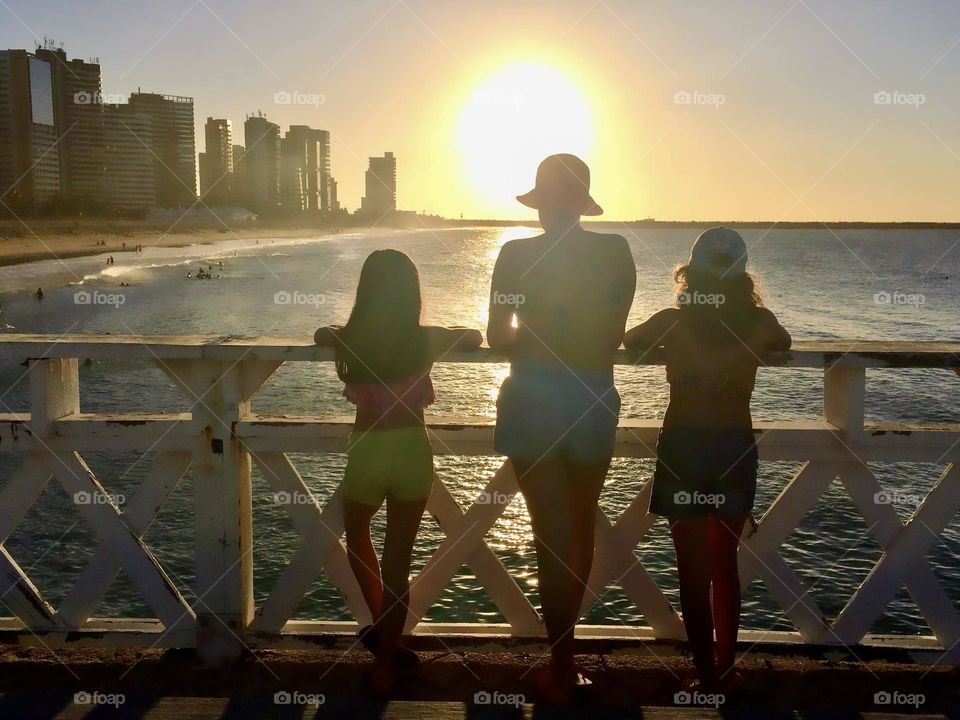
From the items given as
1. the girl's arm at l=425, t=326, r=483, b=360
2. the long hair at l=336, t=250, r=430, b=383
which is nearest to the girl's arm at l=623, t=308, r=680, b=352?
the girl's arm at l=425, t=326, r=483, b=360

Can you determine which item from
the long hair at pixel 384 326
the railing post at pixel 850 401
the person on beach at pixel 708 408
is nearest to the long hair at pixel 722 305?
the person on beach at pixel 708 408

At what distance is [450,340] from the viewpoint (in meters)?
3.33

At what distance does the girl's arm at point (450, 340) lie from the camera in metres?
3.31

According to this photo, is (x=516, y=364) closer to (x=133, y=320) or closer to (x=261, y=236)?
(x=133, y=320)

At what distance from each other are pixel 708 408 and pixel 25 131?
117335 millimetres

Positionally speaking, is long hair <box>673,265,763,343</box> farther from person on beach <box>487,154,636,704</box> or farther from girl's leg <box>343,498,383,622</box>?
girl's leg <box>343,498,383,622</box>

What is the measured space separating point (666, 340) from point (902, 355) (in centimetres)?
98

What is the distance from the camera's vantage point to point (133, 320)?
130 feet

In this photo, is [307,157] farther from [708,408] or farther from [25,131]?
[708,408]

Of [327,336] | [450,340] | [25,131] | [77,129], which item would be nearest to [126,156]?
[77,129]

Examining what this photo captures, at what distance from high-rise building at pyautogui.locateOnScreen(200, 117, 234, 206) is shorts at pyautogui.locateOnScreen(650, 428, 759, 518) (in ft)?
505

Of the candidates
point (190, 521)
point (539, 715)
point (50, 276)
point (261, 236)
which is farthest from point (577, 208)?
point (261, 236)

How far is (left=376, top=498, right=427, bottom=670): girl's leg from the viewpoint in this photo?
3227 mm

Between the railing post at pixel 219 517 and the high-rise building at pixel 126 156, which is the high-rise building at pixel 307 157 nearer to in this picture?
the high-rise building at pixel 126 156
